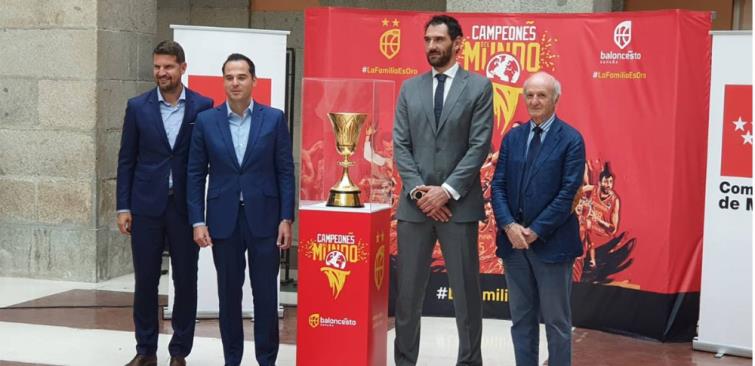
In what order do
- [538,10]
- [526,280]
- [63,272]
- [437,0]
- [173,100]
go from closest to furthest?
[526,280], [173,100], [538,10], [63,272], [437,0]

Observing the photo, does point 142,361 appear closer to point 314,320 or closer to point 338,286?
point 314,320

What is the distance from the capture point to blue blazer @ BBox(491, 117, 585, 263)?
5.12 metres

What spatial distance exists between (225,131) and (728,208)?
311 centimetres

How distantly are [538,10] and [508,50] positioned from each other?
693mm

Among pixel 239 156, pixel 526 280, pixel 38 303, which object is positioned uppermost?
pixel 239 156

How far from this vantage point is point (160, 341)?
6.65m

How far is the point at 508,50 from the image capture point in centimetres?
713

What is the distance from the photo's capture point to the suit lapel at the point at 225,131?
5457mm

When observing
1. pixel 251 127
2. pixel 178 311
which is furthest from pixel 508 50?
pixel 178 311

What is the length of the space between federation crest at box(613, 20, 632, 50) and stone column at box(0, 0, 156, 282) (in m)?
4.09

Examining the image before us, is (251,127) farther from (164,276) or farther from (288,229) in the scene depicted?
(164,276)

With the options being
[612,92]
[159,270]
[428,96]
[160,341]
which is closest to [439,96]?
[428,96]

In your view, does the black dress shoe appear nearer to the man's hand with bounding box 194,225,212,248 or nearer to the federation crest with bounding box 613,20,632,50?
the man's hand with bounding box 194,225,212,248

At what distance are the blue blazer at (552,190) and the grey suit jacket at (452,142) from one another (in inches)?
9.6
